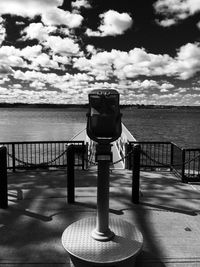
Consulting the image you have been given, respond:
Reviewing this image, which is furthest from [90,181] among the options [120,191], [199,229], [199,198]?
[199,229]

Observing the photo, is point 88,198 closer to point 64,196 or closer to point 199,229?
point 64,196

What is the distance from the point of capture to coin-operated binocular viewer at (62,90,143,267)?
3.56 metres

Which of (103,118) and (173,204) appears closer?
(103,118)

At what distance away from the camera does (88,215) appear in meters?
5.39

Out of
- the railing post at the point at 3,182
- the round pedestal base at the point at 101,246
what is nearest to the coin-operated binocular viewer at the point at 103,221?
the round pedestal base at the point at 101,246

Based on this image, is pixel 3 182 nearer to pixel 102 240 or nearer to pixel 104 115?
pixel 102 240

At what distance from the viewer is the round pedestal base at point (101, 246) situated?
3498 millimetres

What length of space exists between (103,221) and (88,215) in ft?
5.08

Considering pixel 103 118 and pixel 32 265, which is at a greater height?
pixel 103 118

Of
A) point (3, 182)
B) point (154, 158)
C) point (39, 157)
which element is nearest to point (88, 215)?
point (3, 182)

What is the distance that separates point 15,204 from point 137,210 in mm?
2736

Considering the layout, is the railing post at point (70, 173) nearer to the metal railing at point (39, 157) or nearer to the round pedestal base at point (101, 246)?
the metal railing at point (39, 157)

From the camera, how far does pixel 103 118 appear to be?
366 centimetres

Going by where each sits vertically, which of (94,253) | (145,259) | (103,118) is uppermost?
(103,118)
